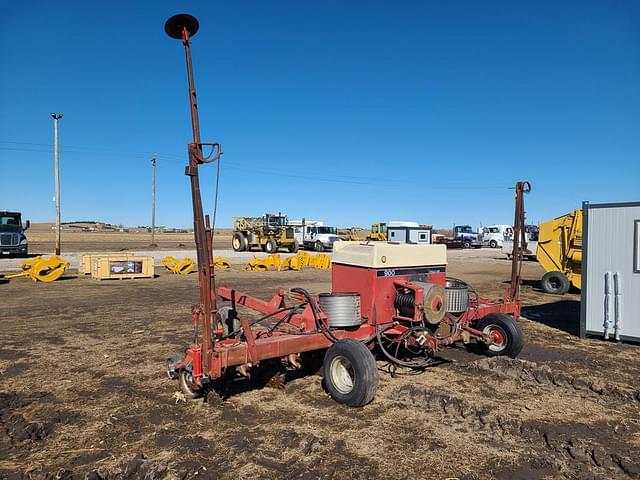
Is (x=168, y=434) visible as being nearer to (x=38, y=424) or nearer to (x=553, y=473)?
(x=38, y=424)

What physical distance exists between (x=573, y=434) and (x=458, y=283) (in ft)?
9.63

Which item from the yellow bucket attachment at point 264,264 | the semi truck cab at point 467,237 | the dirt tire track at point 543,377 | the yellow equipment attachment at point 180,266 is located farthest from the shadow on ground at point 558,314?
the semi truck cab at point 467,237

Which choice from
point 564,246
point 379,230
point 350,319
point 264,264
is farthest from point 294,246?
point 350,319

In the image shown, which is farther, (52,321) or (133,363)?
(52,321)

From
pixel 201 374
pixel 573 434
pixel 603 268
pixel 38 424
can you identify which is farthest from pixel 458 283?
pixel 38 424

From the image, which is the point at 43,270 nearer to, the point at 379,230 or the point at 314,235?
the point at 314,235

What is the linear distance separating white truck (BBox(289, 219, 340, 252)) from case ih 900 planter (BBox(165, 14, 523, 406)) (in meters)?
31.8

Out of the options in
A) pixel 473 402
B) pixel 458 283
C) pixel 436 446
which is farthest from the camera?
pixel 458 283

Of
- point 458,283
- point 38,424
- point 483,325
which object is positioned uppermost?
point 458,283

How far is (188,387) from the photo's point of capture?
501 cm

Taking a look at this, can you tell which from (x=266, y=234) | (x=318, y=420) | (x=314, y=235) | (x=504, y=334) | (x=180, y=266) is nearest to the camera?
(x=318, y=420)

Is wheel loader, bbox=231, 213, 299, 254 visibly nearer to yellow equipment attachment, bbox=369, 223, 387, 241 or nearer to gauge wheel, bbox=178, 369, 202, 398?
yellow equipment attachment, bbox=369, 223, 387, 241

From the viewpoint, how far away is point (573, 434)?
4.31 metres

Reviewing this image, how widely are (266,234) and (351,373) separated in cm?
3208
